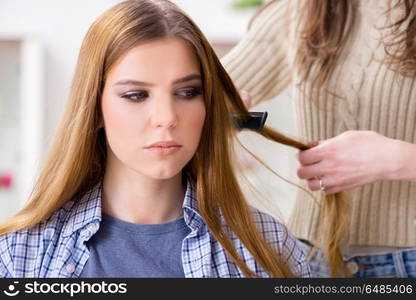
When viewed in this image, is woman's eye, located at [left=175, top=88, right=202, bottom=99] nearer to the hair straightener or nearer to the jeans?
the hair straightener

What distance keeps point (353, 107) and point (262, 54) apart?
21 centimetres

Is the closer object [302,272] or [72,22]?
[302,272]

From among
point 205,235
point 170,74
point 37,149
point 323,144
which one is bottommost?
point 37,149

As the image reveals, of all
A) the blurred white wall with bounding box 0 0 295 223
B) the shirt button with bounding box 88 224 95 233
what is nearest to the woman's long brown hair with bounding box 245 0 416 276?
the shirt button with bounding box 88 224 95 233

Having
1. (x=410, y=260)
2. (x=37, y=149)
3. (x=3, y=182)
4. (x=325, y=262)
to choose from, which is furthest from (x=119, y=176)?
(x=3, y=182)

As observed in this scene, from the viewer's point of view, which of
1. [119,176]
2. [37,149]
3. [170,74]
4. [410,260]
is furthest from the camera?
[37,149]

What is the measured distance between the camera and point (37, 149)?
3.39m

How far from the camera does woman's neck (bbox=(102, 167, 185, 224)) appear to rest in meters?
1.03

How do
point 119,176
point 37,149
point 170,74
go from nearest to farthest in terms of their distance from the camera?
point 170,74, point 119,176, point 37,149

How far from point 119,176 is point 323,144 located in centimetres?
35

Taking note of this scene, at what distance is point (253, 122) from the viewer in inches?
43.3

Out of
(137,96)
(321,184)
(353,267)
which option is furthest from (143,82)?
(353,267)

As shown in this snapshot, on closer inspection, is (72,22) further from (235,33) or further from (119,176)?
(119,176)

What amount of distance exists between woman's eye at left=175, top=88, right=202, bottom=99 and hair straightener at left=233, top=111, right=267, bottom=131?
0.42 ft
